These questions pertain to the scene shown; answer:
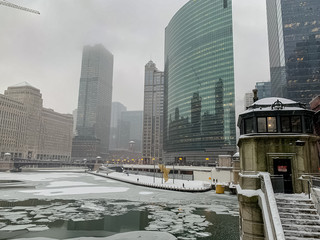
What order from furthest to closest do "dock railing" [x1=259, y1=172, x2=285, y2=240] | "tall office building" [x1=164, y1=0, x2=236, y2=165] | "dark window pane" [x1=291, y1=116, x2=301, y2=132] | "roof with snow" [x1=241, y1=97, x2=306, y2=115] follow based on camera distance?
"tall office building" [x1=164, y1=0, x2=236, y2=165], "roof with snow" [x1=241, y1=97, x2=306, y2=115], "dark window pane" [x1=291, y1=116, x2=301, y2=132], "dock railing" [x1=259, y1=172, x2=285, y2=240]

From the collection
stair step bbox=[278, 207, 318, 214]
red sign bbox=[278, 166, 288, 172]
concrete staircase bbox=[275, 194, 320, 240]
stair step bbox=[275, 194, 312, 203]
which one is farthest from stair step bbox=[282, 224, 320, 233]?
red sign bbox=[278, 166, 288, 172]

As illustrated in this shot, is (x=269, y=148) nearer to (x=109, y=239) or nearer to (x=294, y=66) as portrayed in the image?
(x=109, y=239)

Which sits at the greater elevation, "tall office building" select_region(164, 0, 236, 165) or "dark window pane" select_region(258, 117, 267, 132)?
"tall office building" select_region(164, 0, 236, 165)

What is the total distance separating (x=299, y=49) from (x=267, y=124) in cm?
14290

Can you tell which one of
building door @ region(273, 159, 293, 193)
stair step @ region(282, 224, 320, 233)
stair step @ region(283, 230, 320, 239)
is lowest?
stair step @ region(283, 230, 320, 239)

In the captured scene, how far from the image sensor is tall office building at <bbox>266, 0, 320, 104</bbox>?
128 metres

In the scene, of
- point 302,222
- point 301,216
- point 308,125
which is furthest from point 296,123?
point 302,222

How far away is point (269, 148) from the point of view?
634 inches

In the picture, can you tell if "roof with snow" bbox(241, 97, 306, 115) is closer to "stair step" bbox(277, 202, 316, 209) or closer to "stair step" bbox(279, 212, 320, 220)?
"stair step" bbox(277, 202, 316, 209)

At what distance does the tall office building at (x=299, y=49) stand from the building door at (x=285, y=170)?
434ft

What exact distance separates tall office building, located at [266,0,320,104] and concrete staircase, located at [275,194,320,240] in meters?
135

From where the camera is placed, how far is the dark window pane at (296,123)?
16.4 metres

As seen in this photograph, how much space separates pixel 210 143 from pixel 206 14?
10240cm

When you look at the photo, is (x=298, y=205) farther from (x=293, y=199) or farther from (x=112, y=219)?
(x=112, y=219)
